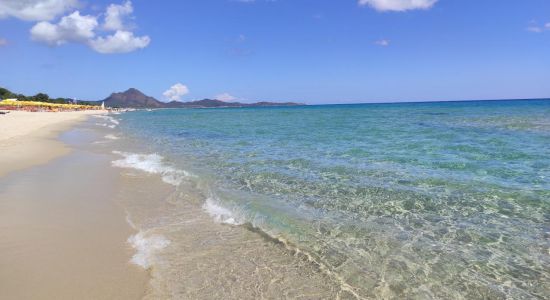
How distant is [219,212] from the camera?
788 cm

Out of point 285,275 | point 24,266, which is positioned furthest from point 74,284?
point 285,275

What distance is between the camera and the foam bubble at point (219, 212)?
23.9 ft

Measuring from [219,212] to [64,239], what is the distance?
9.26 feet

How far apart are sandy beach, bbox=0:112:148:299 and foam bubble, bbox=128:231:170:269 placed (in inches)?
5.0

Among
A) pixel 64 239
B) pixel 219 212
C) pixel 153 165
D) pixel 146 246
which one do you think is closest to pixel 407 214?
pixel 219 212

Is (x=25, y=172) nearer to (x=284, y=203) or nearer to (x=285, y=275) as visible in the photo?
(x=284, y=203)

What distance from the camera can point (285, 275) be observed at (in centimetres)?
497

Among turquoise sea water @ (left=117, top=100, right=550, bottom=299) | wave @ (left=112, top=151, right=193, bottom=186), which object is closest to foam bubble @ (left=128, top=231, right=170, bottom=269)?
turquoise sea water @ (left=117, top=100, right=550, bottom=299)

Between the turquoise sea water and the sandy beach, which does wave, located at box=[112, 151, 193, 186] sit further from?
the sandy beach

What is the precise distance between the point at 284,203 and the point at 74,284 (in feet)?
15.0

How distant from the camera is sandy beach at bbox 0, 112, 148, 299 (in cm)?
458

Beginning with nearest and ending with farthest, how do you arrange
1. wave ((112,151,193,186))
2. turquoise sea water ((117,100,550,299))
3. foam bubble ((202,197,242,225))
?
turquoise sea water ((117,100,550,299)), foam bubble ((202,197,242,225)), wave ((112,151,193,186))

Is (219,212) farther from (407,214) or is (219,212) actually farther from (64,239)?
(407,214)

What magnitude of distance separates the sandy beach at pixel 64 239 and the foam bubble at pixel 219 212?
1.66m
